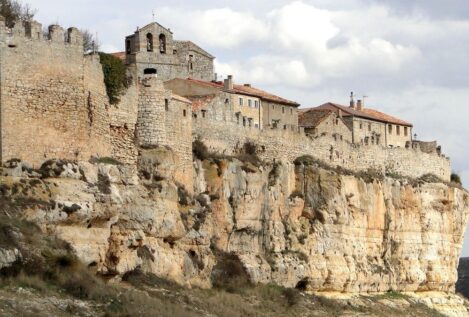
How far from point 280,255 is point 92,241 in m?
16.7

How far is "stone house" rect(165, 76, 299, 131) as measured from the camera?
64500 mm

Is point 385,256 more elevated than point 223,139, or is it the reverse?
point 223,139

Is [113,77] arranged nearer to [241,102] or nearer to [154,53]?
[154,53]

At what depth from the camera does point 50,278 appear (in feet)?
154

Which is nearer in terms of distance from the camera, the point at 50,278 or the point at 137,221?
the point at 50,278

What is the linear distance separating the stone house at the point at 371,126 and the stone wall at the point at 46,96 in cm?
2662

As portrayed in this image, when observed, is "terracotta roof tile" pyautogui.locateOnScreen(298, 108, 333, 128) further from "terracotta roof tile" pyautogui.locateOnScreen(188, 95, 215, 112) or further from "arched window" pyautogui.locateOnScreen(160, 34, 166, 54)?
"terracotta roof tile" pyautogui.locateOnScreen(188, 95, 215, 112)

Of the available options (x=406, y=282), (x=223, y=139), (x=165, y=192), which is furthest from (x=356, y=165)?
(x=165, y=192)

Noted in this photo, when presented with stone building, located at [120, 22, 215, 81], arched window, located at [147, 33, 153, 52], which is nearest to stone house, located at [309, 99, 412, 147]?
stone building, located at [120, 22, 215, 81]

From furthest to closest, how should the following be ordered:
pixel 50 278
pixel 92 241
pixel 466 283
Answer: pixel 466 283
pixel 92 241
pixel 50 278

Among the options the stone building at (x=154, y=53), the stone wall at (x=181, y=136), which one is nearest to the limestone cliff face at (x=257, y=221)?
the stone wall at (x=181, y=136)

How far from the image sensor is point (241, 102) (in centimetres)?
7044

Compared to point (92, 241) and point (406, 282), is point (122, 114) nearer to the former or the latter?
point (92, 241)

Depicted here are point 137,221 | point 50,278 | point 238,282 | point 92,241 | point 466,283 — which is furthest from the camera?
point 466,283
